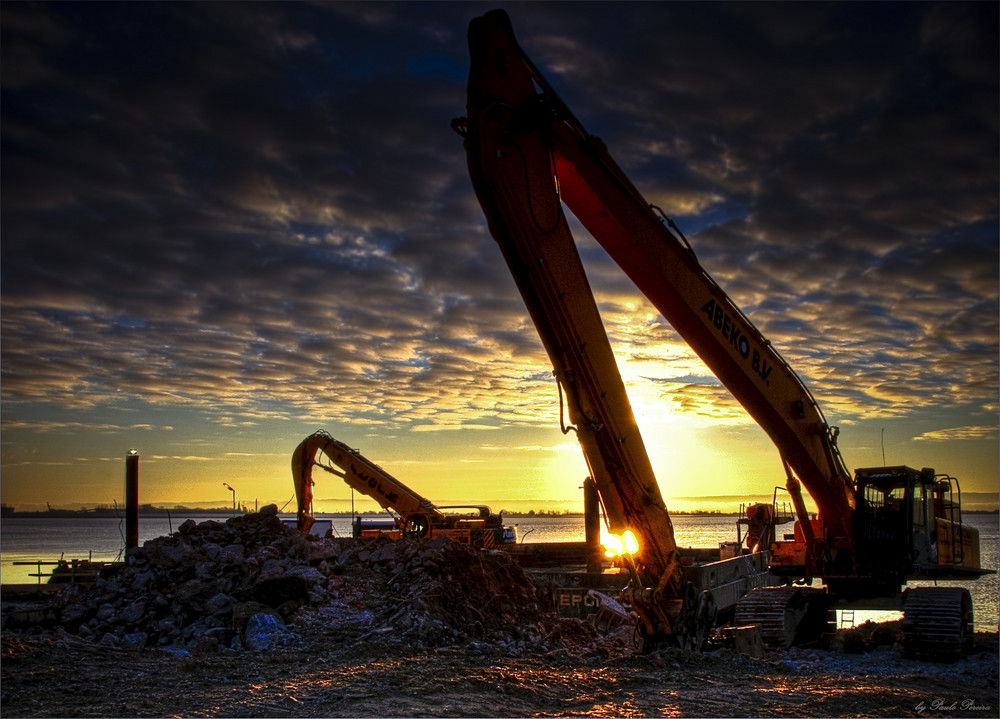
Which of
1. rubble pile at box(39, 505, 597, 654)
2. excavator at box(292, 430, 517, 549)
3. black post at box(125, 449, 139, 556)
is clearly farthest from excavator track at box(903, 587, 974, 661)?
black post at box(125, 449, 139, 556)

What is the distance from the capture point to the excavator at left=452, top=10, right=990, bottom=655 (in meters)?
9.56

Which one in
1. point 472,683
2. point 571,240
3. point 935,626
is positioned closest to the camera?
point 472,683

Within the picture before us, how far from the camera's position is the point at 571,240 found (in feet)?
32.6

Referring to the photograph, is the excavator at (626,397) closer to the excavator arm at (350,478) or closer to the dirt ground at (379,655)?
the dirt ground at (379,655)

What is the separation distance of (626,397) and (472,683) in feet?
12.3

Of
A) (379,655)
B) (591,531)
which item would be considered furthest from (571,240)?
(591,531)

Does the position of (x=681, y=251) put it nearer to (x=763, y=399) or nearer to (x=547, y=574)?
(x=763, y=399)

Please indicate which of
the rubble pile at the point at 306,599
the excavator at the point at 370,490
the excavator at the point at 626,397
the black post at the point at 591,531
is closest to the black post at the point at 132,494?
the excavator at the point at 370,490

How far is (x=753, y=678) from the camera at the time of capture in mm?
9602

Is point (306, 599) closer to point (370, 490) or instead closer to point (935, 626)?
point (935, 626)

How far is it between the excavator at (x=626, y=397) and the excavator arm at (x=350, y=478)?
15611 millimetres

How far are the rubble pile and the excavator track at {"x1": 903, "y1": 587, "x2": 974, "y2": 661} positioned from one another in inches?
198

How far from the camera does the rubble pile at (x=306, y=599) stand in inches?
503

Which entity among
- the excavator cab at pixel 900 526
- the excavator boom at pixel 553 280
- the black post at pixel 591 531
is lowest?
the black post at pixel 591 531
